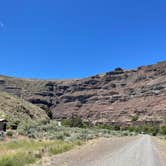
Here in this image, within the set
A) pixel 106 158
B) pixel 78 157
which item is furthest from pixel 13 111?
pixel 106 158

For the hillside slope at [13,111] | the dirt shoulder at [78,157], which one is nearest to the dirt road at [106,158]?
the dirt shoulder at [78,157]

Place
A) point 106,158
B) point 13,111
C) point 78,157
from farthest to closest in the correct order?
point 13,111 < point 78,157 < point 106,158

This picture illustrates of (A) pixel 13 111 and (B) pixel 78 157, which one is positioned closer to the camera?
(B) pixel 78 157

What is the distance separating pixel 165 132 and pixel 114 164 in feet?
364

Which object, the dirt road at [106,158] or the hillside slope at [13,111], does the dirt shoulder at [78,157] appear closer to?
the dirt road at [106,158]

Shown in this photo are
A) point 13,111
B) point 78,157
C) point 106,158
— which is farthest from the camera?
point 13,111

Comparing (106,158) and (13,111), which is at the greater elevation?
(13,111)

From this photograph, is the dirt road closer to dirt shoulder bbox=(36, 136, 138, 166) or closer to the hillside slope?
dirt shoulder bbox=(36, 136, 138, 166)

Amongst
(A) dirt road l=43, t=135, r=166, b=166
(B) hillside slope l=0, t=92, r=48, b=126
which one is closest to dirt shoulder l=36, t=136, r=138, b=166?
(A) dirt road l=43, t=135, r=166, b=166

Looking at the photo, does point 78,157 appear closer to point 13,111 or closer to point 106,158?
point 106,158

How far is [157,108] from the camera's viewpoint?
198 metres

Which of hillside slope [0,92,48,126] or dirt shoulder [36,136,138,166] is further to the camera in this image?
hillside slope [0,92,48,126]

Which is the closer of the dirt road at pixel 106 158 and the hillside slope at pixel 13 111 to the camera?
the dirt road at pixel 106 158

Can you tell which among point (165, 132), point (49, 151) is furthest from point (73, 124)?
point (49, 151)
